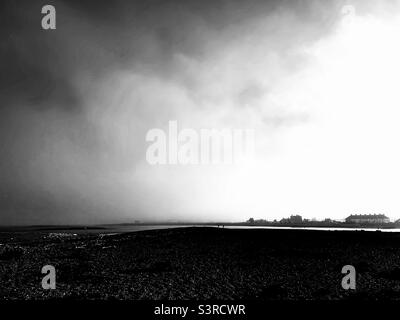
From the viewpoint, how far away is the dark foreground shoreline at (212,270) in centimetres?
2112

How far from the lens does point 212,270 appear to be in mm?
26531

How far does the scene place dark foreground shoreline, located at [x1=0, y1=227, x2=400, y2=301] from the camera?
21125 mm

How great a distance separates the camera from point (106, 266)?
94.6 ft

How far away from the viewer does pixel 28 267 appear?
29.2 m

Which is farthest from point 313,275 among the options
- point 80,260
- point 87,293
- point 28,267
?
point 28,267
